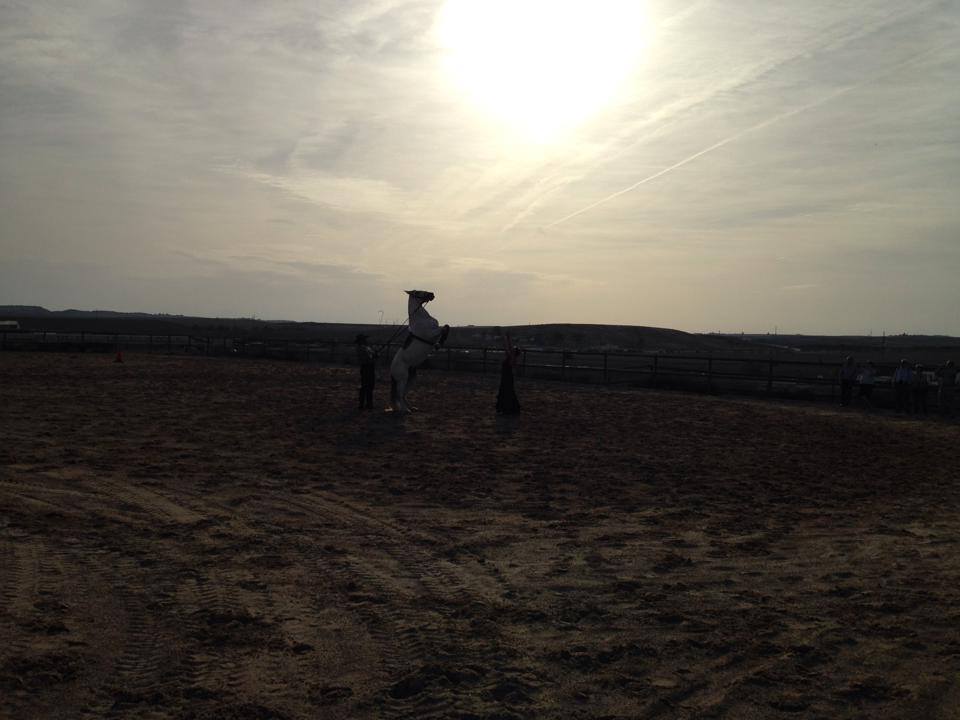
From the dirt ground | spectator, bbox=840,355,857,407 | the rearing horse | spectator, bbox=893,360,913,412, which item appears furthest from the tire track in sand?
spectator, bbox=840,355,857,407

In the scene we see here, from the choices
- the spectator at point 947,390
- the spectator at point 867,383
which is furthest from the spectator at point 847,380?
the spectator at point 947,390

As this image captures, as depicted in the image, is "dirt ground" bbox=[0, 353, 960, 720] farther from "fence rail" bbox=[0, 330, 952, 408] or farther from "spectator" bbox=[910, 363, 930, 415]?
"fence rail" bbox=[0, 330, 952, 408]

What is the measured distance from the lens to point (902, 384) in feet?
66.2

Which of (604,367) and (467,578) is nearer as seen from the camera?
(467,578)

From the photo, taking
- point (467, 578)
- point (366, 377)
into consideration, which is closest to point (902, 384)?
point (366, 377)

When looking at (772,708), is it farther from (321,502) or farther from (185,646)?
(321,502)

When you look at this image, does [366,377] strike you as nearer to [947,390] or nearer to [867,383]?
[867,383]

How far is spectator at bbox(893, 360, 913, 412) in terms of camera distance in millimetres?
20109

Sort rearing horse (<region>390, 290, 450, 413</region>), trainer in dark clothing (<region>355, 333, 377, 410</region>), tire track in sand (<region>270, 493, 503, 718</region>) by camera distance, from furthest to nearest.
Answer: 1. trainer in dark clothing (<region>355, 333, 377, 410</region>)
2. rearing horse (<region>390, 290, 450, 413</region>)
3. tire track in sand (<region>270, 493, 503, 718</region>)

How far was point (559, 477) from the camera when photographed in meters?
10.1

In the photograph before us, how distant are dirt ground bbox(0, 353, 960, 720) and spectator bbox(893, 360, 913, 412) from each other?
806 centimetres

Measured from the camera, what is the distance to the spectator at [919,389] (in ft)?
65.7

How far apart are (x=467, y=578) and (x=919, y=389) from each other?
58.2 ft

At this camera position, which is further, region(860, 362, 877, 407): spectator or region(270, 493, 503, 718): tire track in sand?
region(860, 362, 877, 407): spectator
